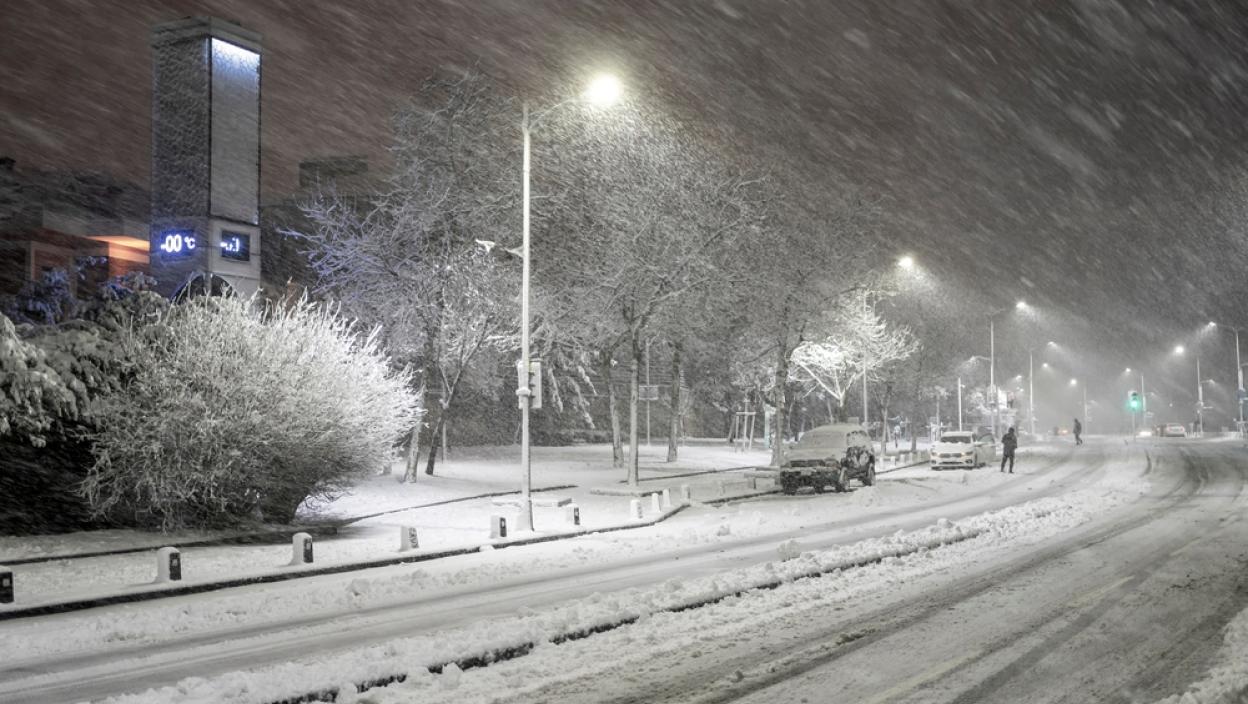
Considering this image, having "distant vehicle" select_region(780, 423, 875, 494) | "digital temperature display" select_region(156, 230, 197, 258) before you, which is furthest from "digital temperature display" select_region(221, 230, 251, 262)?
"distant vehicle" select_region(780, 423, 875, 494)

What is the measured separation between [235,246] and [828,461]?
35964mm

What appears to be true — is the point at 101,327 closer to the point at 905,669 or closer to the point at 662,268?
the point at 662,268

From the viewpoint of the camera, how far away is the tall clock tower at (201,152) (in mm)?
53031

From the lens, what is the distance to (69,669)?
977cm

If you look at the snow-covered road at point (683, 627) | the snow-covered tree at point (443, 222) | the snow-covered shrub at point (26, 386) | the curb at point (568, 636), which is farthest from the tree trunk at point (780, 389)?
the snow-covered shrub at point (26, 386)

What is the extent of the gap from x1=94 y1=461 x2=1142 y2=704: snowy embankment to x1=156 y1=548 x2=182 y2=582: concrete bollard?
631 centimetres

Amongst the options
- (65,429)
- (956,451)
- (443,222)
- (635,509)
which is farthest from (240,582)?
(956,451)

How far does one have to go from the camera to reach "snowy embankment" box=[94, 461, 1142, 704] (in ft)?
27.0

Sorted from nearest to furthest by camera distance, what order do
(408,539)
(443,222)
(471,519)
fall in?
(408,539), (471,519), (443,222)

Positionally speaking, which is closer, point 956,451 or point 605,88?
point 605,88

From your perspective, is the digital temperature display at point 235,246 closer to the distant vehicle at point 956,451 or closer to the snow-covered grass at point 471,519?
the snow-covered grass at point 471,519

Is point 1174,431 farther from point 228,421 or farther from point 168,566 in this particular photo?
point 168,566

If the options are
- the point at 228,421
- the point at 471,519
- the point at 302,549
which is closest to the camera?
the point at 302,549

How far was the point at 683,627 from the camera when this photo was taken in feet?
35.1
